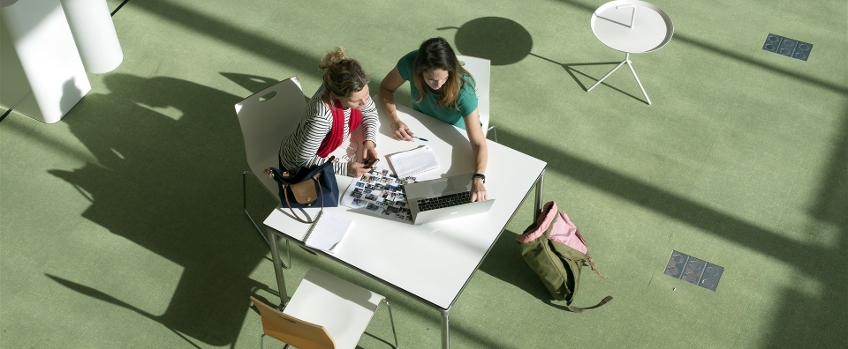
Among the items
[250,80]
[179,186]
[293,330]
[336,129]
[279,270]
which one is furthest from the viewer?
[250,80]

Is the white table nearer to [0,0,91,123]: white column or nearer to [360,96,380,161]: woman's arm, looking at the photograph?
[360,96,380,161]: woman's arm

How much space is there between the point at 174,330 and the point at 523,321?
5.71 ft

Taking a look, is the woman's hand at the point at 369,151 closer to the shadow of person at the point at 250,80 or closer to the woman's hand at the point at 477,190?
the woman's hand at the point at 477,190

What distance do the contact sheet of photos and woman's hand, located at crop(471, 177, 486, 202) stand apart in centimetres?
28

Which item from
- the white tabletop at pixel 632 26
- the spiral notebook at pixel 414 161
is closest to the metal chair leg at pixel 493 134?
the white tabletop at pixel 632 26

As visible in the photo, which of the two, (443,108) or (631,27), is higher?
(443,108)

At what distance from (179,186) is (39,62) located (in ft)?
3.60

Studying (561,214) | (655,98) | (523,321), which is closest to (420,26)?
(655,98)

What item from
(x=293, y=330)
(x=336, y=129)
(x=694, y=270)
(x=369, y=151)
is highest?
(x=336, y=129)

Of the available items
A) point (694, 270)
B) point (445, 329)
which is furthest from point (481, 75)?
point (694, 270)

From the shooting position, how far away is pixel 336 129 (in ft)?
12.4

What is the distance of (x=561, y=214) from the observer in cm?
420

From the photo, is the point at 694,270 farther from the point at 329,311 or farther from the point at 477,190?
the point at 329,311

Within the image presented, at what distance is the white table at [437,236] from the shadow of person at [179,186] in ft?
1.76
